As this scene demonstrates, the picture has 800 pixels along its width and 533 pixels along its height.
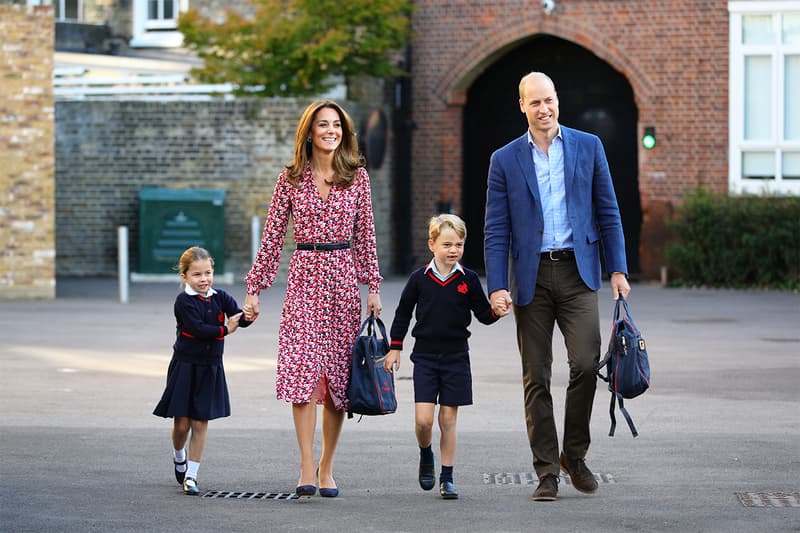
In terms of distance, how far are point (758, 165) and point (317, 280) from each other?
16.4 m

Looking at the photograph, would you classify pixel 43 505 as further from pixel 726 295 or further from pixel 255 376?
pixel 726 295

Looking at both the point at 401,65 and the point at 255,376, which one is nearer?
the point at 255,376

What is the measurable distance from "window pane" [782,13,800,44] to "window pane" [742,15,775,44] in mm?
197

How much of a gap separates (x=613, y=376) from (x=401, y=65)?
58.6ft

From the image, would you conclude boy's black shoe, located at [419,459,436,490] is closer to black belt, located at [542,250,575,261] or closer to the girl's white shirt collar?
black belt, located at [542,250,575,261]

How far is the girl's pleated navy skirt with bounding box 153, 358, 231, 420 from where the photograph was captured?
7855mm

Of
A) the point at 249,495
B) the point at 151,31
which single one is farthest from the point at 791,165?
the point at 249,495

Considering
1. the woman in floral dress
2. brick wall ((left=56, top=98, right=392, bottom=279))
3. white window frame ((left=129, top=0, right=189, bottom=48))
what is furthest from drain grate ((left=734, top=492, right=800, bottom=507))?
white window frame ((left=129, top=0, right=189, bottom=48))

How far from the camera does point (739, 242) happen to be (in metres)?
22.0

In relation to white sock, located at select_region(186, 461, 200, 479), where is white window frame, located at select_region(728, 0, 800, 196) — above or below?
above

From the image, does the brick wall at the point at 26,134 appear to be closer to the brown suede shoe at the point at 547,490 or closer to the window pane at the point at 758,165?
the window pane at the point at 758,165

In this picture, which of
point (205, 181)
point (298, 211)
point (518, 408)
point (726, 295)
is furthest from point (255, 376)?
point (205, 181)

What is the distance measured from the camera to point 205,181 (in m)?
23.8

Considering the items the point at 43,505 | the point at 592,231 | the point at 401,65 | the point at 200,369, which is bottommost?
the point at 43,505
